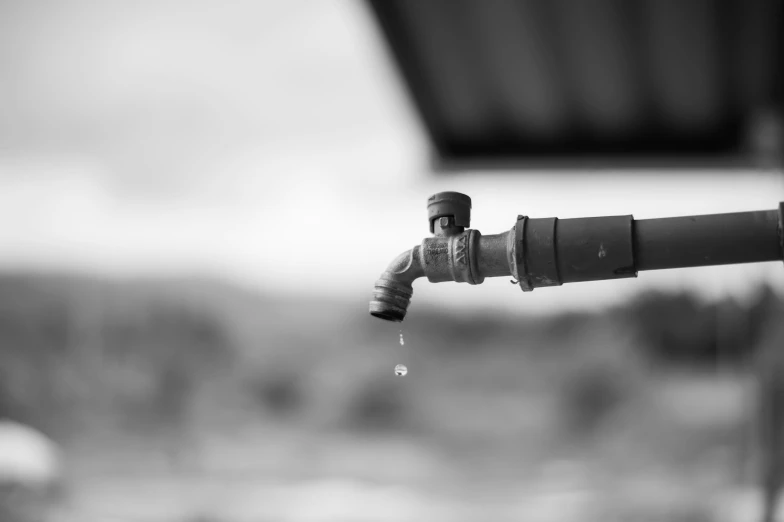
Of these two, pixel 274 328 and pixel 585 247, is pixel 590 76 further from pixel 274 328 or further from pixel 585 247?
pixel 274 328

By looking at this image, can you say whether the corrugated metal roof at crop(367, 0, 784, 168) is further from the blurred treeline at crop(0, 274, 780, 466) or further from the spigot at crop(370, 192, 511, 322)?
the blurred treeline at crop(0, 274, 780, 466)

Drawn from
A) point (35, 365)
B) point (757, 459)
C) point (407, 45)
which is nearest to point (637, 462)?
point (757, 459)

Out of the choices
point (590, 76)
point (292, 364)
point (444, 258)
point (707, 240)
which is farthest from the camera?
point (292, 364)

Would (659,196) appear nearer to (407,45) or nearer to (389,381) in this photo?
(407,45)

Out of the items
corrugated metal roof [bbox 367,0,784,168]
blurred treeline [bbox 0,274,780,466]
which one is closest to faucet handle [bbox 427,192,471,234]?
corrugated metal roof [bbox 367,0,784,168]

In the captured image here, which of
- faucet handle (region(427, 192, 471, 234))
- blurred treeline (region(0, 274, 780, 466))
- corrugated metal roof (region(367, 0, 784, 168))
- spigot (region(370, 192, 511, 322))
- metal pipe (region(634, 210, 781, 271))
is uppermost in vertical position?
corrugated metal roof (region(367, 0, 784, 168))

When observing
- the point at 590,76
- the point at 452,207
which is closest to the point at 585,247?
the point at 452,207
